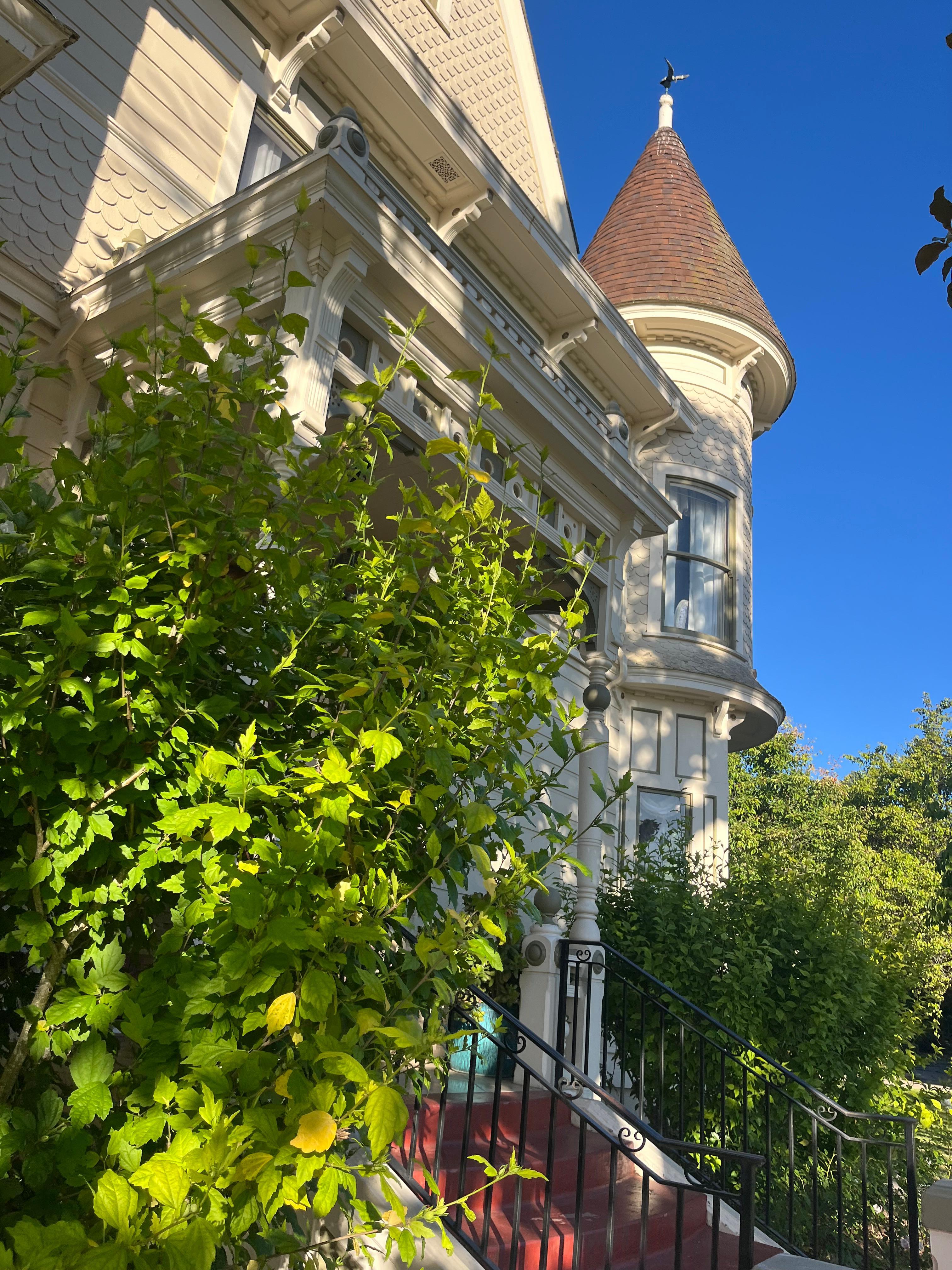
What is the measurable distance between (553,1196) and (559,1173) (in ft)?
0.73

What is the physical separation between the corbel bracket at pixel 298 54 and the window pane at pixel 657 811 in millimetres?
8627

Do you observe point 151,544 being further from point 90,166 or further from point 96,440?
point 90,166

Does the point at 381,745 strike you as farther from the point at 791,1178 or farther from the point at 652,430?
the point at 652,430

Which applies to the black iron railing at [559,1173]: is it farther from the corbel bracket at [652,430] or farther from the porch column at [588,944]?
the corbel bracket at [652,430]

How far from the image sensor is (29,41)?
4.06m

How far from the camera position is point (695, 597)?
492 inches

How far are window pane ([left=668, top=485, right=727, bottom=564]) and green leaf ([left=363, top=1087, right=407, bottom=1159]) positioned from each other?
11597 mm

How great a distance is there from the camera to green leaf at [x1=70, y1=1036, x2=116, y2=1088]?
4.95 ft

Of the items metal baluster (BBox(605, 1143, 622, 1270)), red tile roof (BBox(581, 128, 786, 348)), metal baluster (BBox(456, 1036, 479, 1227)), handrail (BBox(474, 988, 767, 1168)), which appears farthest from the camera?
red tile roof (BBox(581, 128, 786, 348))

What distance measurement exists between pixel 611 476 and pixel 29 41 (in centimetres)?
496

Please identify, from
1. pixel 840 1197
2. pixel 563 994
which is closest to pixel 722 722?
pixel 563 994

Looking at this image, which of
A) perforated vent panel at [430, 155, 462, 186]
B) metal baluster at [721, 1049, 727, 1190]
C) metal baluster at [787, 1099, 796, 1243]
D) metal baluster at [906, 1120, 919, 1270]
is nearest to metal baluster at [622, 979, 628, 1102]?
metal baluster at [721, 1049, 727, 1190]

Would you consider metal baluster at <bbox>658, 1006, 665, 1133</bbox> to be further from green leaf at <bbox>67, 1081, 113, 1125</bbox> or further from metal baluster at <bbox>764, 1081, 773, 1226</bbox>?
green leaf at <bbox>67, 1081, 113, 1125</bbox>

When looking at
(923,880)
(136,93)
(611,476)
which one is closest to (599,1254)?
(611,476)
